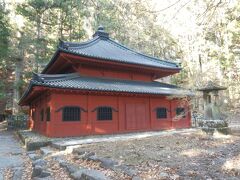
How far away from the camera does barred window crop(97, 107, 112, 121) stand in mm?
15633

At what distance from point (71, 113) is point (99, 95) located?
86.2 inches

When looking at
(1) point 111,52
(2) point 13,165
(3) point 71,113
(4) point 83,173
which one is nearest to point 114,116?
(3) point 71,113

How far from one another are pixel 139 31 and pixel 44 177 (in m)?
36.8

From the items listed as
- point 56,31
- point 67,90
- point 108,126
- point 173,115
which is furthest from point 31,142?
point 56,31

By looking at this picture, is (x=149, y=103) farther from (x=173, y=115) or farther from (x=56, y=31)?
(x=56, y=31)

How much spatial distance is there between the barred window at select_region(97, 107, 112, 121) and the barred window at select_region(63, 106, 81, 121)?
1.43m

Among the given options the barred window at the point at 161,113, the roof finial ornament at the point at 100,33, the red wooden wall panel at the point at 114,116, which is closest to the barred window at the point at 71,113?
the red wooden wall panel at the point at 114,116

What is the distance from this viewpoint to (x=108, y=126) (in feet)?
51.9

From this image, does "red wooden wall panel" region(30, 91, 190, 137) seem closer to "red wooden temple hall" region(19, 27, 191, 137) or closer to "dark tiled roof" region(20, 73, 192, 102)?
"red wooden temple hall" region(19, 27, 191, 137)

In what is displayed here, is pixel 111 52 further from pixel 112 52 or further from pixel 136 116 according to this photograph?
pixel 136 116

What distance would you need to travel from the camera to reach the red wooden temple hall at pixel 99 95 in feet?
46.3

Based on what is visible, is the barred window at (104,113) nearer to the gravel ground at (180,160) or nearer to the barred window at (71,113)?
the barred window at (71,113)

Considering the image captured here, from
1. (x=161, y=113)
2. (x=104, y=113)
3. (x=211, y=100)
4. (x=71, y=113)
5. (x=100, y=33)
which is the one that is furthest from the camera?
(x=100, y=33)

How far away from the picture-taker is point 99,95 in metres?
15.6
